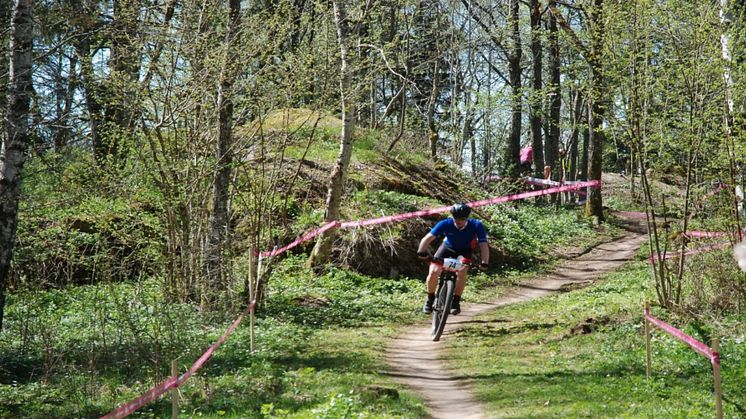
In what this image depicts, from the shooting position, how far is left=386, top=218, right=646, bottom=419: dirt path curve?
27.1 feet

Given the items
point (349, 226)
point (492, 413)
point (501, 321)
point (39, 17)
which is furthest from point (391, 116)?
point (492, 413)

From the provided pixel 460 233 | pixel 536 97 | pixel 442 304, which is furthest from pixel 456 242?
pixel 536 97

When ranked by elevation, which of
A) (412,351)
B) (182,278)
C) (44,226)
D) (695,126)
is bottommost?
(412,351)

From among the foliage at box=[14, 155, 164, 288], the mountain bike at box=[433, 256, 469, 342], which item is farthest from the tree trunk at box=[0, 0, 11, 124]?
the mountain bike at box=[433, 256, 469, 342]

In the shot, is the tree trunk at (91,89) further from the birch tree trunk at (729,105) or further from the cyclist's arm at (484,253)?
the birch tree trunk at (729,105)

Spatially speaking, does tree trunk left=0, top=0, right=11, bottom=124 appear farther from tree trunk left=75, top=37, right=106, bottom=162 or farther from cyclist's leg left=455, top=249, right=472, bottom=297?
cyclist's leg left=455, top=249, right=472, bottom=297

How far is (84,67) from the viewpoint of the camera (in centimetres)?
1216

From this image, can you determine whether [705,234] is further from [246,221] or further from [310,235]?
[246,221]

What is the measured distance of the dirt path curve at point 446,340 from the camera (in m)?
8.27

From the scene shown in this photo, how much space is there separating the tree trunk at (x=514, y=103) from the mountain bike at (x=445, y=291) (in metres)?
16.2

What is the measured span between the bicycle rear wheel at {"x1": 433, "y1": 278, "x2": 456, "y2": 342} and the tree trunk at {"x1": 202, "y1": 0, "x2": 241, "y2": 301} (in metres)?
3.94

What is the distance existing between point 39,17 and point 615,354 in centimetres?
894

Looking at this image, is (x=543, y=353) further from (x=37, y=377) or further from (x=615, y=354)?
(x=37, y=377)

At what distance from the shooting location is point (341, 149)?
15.8 meters
